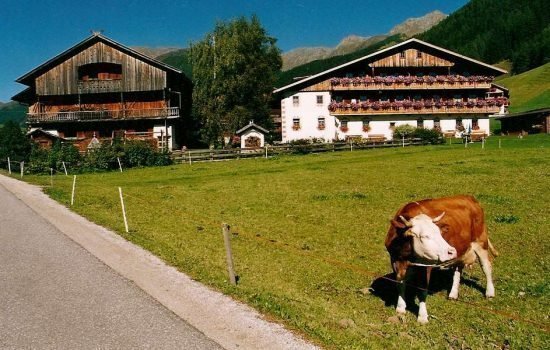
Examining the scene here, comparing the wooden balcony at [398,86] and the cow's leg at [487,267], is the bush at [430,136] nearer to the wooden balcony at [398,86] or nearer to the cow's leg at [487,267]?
the wooden balcony at [398,86]

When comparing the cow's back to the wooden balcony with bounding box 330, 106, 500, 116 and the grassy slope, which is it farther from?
the grassy slope

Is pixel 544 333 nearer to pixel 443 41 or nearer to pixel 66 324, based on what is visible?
pixel 66 324

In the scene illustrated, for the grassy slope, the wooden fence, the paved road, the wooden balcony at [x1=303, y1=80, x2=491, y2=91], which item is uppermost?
the grassy slope

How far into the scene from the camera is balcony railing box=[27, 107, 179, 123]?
54156 millimetres

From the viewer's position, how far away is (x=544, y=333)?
721 centimetres

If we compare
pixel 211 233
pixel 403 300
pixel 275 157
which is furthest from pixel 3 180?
pixel 403 300

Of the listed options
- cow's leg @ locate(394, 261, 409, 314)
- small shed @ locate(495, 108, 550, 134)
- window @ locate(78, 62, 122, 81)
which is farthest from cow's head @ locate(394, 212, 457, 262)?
small shed @ locate(495, 108, 550, 134)

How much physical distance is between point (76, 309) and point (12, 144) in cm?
3971

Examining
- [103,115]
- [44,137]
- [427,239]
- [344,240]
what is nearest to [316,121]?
[103,115]

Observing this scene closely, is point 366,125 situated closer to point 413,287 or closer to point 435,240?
point 413,287

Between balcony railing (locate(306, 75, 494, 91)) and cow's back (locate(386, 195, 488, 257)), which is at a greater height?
balcony railing (locate(306, 75, 494, 91))

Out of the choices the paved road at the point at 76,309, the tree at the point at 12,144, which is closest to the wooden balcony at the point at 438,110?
the tree at the point at 12,144

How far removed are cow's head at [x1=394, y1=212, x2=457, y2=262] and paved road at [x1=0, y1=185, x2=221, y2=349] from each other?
3266mm

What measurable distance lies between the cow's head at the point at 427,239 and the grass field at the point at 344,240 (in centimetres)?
105
